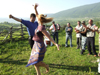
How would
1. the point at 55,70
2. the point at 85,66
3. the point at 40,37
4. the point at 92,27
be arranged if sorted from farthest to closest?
the point at 92,27 → the point at 85,66 → the point at 55,70 → the point at 40,37

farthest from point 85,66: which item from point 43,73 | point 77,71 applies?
point 43,73

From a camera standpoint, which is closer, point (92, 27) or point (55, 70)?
point (55, 70)

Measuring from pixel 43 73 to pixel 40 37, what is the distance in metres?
1.72

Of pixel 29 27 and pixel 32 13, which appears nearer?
pixel 29 27

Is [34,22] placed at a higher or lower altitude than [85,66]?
higher

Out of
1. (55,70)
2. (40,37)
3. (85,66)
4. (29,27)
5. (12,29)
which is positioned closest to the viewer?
(40,37)

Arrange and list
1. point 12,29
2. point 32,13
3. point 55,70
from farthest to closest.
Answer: point 12,29, point 55,70, point 32,13

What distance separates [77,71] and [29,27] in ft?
8.69

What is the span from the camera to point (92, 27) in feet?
13.4

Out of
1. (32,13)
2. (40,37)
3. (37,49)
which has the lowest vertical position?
(37,49)

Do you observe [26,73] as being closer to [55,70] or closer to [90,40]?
[55,70]

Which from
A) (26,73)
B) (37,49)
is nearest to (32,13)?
(37,49)

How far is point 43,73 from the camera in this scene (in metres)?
3.20

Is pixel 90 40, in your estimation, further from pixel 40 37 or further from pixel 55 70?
pixel 40 37
